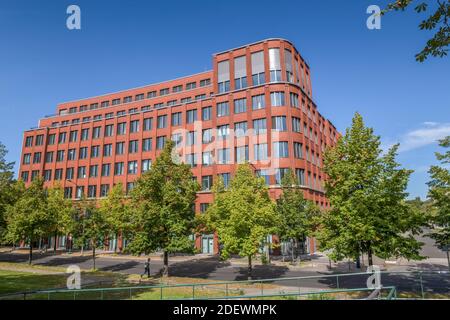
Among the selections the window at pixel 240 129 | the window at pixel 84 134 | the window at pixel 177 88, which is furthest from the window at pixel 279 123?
the window at pixel 84 134

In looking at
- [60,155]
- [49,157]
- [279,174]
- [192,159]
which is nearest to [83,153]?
[60,155]

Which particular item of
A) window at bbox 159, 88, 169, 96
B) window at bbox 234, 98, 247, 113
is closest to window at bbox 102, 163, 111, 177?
window at bbox 159, 88, 169, 96

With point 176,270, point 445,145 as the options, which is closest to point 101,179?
point 176,270

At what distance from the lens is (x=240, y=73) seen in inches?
2079

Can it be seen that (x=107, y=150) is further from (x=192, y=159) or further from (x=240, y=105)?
(x=240, y=105)

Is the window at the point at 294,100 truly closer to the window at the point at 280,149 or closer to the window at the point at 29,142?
the window at the point at 280,149

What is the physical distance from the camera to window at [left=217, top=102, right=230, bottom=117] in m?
51.7

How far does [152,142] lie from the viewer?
58.2m

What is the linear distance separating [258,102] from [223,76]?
31.5 ft

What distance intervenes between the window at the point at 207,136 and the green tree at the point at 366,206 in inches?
1272

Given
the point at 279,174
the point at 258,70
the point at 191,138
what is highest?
the point at 258,70
